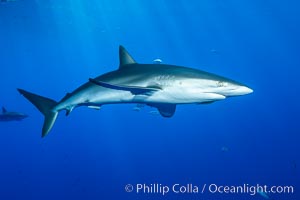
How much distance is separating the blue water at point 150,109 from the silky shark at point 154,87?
63.8ft

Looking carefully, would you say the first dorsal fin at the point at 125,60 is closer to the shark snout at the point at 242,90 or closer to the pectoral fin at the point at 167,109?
the pectoral fin at the point at 167,109

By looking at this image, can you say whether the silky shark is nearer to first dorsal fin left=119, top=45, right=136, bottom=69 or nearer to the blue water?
first dorsal fin left=119, top=45, right=136, bottom=69

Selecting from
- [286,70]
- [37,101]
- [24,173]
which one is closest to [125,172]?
[24,173]

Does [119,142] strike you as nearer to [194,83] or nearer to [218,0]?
[218,0]

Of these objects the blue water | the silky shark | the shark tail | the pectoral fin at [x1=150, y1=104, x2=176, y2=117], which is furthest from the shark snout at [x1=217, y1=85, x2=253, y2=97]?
the blue water

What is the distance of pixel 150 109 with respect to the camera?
45.3 metres

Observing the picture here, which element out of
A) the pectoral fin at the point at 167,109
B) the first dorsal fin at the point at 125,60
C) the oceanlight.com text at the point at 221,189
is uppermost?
the first dorsal fin at the point at 125,60

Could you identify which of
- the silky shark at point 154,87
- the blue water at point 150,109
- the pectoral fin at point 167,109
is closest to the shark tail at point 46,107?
the silky shark at point 154,87

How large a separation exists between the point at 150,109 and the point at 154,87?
41.1 m

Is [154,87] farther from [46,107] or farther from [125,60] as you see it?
[46,107]

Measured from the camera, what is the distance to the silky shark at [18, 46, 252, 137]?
3912 millimetres

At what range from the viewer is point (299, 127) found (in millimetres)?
47406

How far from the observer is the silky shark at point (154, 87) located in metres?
3.91

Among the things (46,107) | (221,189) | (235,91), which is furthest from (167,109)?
(221,189)
